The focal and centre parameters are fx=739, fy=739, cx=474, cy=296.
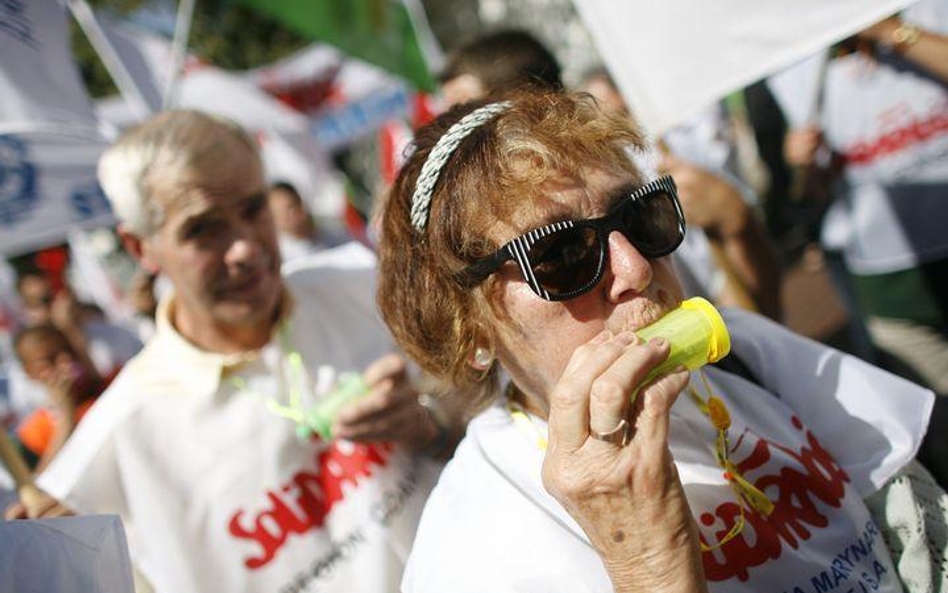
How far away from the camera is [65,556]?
122cm

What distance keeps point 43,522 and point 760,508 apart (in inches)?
52.4

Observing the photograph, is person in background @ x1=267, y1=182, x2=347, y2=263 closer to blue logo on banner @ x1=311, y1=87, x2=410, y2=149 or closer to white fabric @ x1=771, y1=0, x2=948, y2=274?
blue logo on banner @ x1=311, y1=87, x2=410, y2=149

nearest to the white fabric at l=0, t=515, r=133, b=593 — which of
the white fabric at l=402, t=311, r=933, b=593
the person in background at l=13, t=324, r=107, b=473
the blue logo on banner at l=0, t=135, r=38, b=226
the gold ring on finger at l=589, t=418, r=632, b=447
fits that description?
the white fabric at l=402, t=311, r=933, b=593

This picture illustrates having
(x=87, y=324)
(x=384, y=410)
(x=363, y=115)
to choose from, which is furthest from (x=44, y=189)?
(x=363, y=115)

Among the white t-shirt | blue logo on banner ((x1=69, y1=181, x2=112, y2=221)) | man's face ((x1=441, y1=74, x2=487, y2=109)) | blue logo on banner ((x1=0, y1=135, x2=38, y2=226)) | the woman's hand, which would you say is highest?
blue logo on banner ((x1=0, y1=135, x2=38, y2=226))

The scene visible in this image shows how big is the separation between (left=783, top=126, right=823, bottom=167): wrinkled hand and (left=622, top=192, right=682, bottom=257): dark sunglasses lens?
2076 millimetres

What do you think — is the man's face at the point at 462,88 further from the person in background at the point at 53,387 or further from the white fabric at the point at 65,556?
the person in background at the point at 53,387

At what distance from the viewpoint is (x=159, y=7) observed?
4965 mm

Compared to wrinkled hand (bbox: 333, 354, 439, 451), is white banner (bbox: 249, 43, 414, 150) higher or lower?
higher

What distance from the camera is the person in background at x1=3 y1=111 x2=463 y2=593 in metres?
2.19

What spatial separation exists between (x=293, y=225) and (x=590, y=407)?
213 inches

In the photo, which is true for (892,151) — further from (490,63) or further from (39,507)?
(39,507)

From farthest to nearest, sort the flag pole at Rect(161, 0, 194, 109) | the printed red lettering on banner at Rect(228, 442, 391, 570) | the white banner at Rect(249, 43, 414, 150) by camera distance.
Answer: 1. the white banner at Rect(249, 43, 414, 150)
2. the flag pole at Rect(161, 0, 194, 109)
3. the printed red lettering on banner at Rect(228, 442, 391, 570)

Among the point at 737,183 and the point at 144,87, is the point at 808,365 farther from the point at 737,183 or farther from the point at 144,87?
the point at 144,87
